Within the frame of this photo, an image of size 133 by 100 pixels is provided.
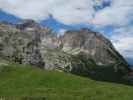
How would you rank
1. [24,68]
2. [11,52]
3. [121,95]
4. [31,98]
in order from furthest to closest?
[11,52] → [24,68] → [121,95] → [31,98]

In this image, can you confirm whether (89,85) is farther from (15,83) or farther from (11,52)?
(11,52)

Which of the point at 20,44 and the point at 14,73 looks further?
the point at 20,44

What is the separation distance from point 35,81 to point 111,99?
2887 cm

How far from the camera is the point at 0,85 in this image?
6309 centimetres

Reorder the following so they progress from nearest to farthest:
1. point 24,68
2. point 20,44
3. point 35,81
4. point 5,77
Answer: point 35,81, point 5,77, point 24,68, point 20,44

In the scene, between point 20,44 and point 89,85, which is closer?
point 89,85

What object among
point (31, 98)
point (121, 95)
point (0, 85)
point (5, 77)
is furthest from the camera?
point (5, 77)

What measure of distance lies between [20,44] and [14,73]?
376ft

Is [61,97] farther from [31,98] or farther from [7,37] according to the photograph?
→ [7,37]

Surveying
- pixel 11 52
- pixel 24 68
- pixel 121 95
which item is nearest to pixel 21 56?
pixel 11 52

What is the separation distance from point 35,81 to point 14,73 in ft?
35.7

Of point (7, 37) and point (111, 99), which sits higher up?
point (7, 37)

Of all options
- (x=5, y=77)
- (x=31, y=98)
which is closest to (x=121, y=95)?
(x=31, y=98)

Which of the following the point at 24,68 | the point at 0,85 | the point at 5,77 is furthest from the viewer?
the point at 24,68
